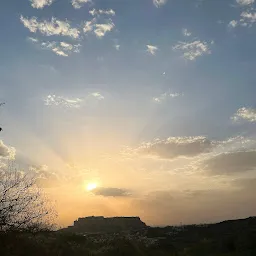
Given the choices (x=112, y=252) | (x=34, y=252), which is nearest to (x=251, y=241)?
(x=112, y=252)

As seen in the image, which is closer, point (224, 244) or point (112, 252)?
point (112, 252)

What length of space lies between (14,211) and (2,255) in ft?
17.0

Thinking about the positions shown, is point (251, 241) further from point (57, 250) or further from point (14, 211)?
point (14, 211)

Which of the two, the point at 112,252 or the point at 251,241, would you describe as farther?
the point at 251,241

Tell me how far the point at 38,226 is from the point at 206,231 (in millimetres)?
118805

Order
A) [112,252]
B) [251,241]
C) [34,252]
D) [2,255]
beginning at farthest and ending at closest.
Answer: [251,241] < [112,252] < [34,252] < [2,255]

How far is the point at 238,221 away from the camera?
5246 inches

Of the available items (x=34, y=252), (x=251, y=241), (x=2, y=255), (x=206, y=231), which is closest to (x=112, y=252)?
(x=34, y=252)

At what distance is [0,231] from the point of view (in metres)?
18.5

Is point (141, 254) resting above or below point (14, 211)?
below

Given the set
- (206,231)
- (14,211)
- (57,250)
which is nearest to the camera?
(14,211)

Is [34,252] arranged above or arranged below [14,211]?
below

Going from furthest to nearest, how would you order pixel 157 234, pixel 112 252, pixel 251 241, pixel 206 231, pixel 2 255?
pixel 157 234 < pixel 206 231 < pixel 251 241 < pixel 112 252 < pixel 2 255

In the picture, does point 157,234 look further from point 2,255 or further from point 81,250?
point 2,255
